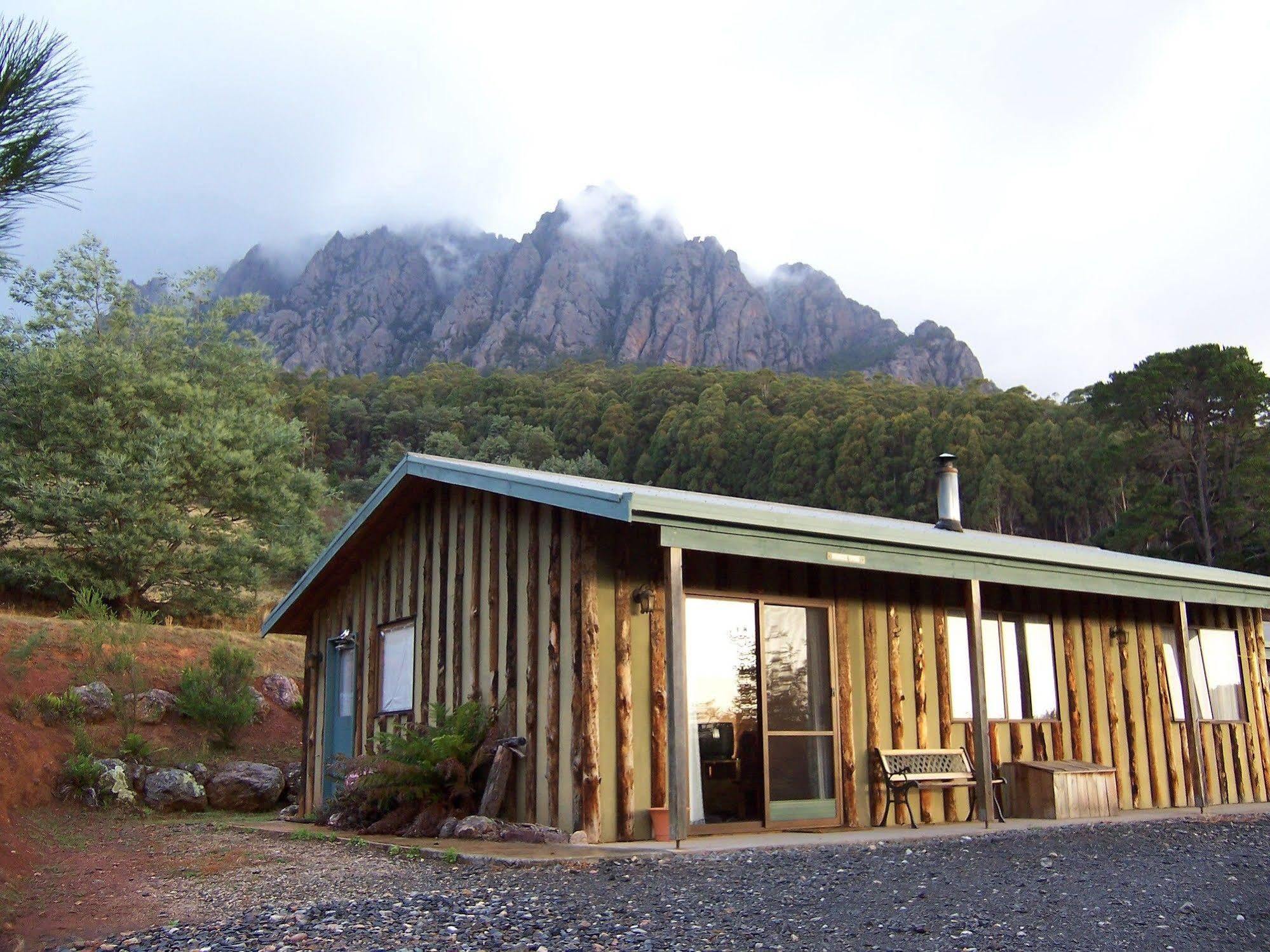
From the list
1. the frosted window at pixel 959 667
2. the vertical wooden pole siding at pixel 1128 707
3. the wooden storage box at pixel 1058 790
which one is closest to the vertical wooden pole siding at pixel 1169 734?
the vertical wooden pole siding at pixel 1128 707

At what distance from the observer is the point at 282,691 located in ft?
58.2

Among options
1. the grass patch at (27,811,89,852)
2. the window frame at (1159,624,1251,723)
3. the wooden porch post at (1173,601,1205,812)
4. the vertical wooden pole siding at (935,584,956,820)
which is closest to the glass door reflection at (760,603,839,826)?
the vertical wooden pole siding at (935,584,956,820)

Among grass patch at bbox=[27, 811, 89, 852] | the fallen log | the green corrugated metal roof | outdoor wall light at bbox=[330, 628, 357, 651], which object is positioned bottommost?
grass patch at bbox=[27, 811, 89, 852]

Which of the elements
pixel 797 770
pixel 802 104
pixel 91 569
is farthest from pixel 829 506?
pixel 797 770

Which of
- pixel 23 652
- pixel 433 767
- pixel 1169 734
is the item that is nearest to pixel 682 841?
pixel 433 767

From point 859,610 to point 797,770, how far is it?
1592 millimetres

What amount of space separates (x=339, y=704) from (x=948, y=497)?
23.6ft

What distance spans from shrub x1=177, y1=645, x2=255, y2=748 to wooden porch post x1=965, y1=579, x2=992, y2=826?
432 inches

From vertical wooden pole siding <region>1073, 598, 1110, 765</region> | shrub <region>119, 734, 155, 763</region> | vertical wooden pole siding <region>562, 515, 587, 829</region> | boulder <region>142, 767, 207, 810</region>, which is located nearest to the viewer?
vertical wooden pole siding <region>562, 515, 587, 829</region>

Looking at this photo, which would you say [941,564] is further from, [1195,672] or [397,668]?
[1195,672]

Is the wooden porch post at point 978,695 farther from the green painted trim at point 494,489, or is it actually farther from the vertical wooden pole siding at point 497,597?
the vertical wooden pole siding at point 497,597

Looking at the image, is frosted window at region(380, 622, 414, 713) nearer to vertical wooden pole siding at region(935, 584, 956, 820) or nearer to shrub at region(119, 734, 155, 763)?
shrub at region(119, 734, 155, 763)

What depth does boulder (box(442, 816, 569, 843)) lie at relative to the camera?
7805 mm

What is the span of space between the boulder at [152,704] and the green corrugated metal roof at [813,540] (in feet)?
15.7
